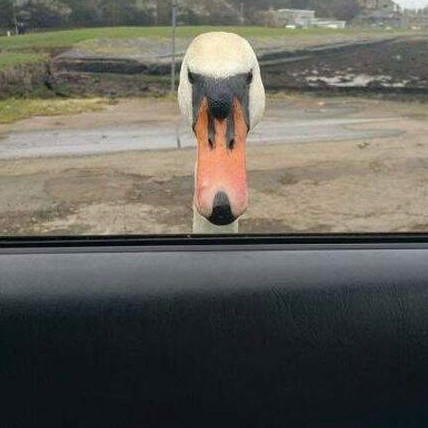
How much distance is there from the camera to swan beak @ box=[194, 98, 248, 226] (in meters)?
2.44

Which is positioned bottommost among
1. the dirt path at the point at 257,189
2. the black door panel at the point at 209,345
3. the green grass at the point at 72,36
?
the dirt path at the point at 257,189

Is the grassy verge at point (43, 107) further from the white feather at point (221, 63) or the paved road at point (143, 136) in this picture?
the white feather at point (221, 63)

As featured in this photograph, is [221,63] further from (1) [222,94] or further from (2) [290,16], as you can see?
(2) [290,16]

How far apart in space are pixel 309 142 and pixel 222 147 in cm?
741

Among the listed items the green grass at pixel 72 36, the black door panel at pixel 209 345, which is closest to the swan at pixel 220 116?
the black door panel at pixel 209 345

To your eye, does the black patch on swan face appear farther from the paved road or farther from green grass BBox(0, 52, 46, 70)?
green grass BBox(0, 52, 46, 70)

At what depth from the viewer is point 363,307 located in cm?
133

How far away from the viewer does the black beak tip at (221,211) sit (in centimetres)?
241

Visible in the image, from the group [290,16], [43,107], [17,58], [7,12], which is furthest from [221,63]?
[43,107]

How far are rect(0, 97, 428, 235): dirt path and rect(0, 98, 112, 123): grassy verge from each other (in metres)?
1.04

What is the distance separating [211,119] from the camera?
9.05 ft

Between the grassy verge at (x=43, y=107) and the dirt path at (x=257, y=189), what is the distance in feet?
3.42

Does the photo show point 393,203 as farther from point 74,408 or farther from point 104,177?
point 74,408

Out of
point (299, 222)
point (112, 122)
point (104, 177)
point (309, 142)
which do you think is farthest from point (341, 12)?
point (112, 122)
